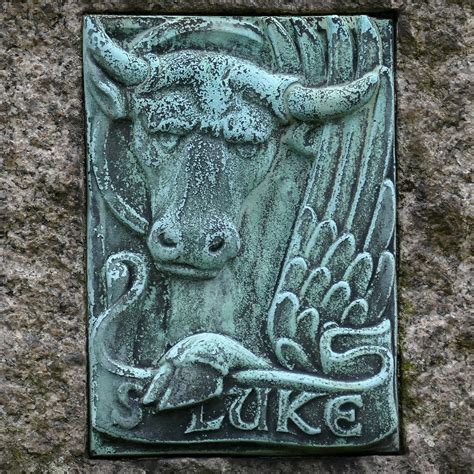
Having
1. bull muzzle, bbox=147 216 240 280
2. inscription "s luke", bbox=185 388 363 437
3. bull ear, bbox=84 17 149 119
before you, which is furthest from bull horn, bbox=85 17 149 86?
Answer: inscription "s luke", bbox=185 388 363 437

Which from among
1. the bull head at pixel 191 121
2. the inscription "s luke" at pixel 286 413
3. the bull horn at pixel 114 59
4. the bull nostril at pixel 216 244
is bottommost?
the inscription "s luke" at pixel 286 413

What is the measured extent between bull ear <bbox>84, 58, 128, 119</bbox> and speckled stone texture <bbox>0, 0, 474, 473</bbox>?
2 cm

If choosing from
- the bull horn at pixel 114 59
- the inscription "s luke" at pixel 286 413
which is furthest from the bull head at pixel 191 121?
the inscription "s luke" at pixel 286 413

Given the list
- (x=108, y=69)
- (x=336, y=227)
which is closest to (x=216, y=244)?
(x=336, y=227)

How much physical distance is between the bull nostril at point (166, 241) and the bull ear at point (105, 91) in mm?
176

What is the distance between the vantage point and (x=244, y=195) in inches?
61.1

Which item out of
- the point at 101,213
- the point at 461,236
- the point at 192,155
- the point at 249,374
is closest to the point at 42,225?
the point at 101,213

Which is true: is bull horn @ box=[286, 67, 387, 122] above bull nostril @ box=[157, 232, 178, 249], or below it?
above

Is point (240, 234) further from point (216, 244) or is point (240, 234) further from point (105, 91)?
point (105, 91)

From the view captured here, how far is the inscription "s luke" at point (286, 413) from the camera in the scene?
1.53 metres

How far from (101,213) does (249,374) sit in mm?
307

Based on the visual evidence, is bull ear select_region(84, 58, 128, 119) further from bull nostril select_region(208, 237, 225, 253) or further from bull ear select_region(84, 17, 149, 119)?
bull nostril select_region(208, 237, 225, 253)

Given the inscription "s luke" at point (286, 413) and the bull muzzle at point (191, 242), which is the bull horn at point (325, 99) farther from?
the inscription "s luke" at point (286, 413)

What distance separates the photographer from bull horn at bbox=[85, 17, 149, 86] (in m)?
1.51
